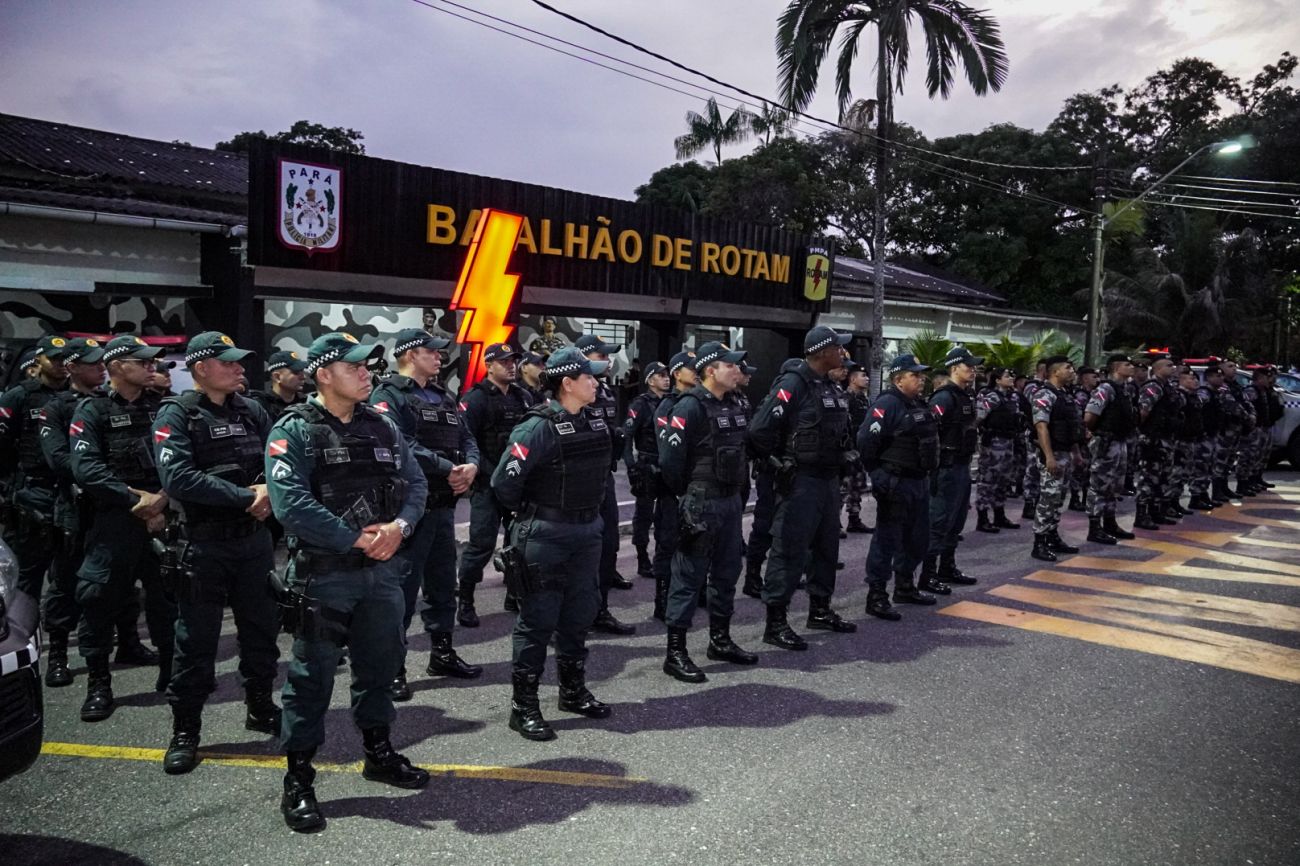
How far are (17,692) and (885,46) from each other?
17263 mm

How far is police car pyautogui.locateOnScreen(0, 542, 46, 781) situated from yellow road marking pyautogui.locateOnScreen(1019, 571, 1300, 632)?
7.14 meters

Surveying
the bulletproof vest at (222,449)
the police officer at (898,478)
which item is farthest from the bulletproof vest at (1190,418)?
the bulletproof vest at (222,449)

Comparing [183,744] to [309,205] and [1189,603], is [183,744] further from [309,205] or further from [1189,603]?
[309,205]

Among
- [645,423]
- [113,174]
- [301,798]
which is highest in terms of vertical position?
[113,174]

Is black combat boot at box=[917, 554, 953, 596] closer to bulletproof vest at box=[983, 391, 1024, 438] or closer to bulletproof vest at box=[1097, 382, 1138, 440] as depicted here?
bulletproof vest at box=[1097, 382, 1138, 440]

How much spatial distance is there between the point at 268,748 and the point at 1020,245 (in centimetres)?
3903

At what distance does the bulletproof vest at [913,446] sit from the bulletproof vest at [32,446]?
5970 mm

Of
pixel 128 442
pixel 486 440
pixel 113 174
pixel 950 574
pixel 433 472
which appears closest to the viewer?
pixel 128 442

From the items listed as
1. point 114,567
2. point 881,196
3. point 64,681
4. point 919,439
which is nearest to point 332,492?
point 114,567

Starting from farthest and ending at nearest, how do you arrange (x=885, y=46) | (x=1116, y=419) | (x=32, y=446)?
(x=885, y=46) → (x=1116, y=419) → (x=32, y=446)

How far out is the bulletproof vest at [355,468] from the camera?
3863 millimetres

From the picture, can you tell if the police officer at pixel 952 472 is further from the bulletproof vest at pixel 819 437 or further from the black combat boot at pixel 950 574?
the bulletproof vest at pixel 819 437

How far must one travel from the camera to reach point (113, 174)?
1232 cm

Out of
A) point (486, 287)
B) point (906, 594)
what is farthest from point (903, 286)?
point (906, 594)
